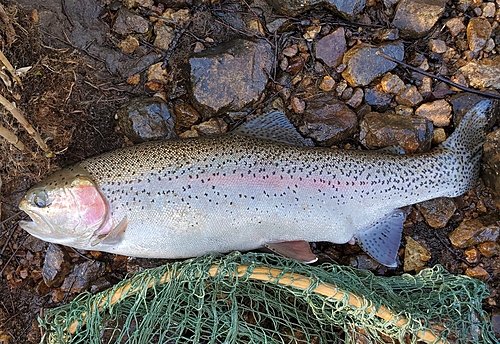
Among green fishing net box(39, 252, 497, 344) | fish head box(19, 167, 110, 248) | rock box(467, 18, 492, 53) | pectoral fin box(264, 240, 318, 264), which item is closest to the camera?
green fishing net box(39, 252, 497, 344)

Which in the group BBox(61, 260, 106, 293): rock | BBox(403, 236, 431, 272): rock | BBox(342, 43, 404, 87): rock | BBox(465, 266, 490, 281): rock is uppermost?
BBox(342, 43, 404, 87): rock

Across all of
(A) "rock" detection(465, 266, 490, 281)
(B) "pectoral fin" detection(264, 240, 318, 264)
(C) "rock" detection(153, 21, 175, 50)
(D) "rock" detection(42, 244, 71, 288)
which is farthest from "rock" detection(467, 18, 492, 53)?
(D) "rock" detection(42, 244, 71, 288)

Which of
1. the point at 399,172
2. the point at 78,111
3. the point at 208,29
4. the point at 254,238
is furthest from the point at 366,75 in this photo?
the point at 78,111

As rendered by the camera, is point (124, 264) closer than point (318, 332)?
No

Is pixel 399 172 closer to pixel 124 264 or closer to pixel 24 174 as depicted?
pixel 124 264

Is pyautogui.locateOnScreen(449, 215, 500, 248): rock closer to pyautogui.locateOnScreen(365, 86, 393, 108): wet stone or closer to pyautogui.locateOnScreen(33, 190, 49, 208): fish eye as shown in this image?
pyautogui.locateOnScreen(365, 86, 393, 108): wet stone

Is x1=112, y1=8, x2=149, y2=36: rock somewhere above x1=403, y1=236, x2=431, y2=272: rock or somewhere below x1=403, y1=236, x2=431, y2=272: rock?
above

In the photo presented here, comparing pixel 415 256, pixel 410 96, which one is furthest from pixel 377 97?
pixel 415 256
